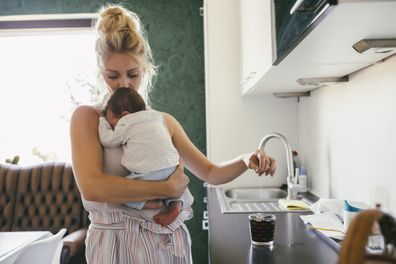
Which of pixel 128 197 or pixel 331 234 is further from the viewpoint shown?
pixel 331 234

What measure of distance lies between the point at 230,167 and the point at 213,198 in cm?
76

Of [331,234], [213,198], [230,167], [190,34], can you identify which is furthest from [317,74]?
[190,34]

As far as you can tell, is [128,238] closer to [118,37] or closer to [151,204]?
[151,204]

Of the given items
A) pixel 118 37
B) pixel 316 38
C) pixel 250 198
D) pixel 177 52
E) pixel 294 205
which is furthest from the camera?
pixel 177 52

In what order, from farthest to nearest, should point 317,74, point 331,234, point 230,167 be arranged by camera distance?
1. point 317,74
2. point 230,167
3. point 331,234

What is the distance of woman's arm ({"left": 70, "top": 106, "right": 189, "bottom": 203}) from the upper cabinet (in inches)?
A: 21.5

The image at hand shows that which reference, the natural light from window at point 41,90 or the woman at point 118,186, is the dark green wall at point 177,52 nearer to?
the natural light from window at point 41,90

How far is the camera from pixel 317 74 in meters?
1.54

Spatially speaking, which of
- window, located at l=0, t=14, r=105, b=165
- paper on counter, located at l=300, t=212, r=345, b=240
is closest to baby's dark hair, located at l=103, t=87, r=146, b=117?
paper on counter, located at l=300, t=212, r=345, b=240

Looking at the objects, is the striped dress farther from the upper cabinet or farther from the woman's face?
the upper cabinet

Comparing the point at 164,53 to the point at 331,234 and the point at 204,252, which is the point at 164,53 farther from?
the point at 331,234

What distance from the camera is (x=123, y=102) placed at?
1.14 m

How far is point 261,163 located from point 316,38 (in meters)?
0.43

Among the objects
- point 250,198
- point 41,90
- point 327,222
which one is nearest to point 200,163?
point 327,222
